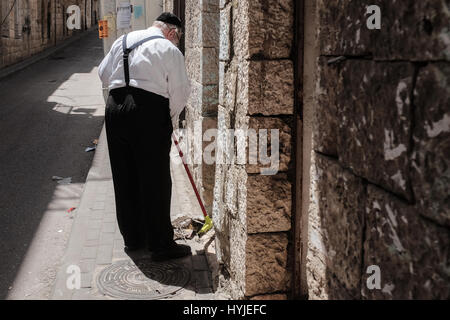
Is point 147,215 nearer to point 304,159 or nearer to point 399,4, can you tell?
point 304,159

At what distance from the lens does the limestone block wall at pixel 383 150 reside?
4.03 feet

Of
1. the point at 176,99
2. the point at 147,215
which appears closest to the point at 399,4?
the point at 176,99

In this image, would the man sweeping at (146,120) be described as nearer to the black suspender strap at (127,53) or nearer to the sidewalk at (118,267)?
the black suspender strap at (127,53)

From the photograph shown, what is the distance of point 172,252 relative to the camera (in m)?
4.27

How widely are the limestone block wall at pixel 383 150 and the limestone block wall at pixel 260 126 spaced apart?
0.85 metres

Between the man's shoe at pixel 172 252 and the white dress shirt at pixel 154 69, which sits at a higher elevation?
the white dress shirt at pixel 154 69

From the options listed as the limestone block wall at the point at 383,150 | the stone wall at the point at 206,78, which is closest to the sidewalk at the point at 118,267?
the stone wall at the point at 206,78

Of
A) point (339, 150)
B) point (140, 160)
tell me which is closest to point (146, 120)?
point (140, 160)

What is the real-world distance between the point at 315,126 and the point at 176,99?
7.18 ft

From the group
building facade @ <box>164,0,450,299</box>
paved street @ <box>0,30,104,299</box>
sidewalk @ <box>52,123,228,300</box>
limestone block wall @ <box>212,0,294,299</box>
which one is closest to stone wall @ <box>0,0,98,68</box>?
paved street @ <box>0,30,104,299</box>

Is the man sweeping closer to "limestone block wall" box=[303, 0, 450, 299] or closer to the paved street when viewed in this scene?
the paved street

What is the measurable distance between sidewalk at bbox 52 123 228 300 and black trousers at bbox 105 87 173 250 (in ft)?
0.70

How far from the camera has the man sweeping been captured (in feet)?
12.8
